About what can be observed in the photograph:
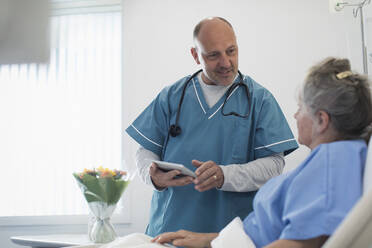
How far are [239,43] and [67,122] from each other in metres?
1.47

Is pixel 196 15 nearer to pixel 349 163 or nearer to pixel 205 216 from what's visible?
pixel 205 216

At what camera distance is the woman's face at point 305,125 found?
1199 millimetres

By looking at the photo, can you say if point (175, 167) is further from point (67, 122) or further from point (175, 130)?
point (67, 122)

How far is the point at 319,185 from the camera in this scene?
95 centimetres

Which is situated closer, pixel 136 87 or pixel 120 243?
pixel 120 243

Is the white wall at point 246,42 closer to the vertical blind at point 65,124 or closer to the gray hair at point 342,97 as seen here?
the vertical blind at point 65,124

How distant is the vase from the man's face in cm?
100

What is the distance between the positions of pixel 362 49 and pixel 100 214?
1.78 metres

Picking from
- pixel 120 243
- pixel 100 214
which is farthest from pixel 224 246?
pixel 100 214

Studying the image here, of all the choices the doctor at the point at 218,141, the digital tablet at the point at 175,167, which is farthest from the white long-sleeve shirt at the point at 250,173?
the digital tablet at the point at 175,167

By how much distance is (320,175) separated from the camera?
0.96 meters

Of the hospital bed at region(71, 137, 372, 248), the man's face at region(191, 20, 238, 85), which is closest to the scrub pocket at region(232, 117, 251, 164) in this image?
the man's face at region(191, 20, 238, 85)

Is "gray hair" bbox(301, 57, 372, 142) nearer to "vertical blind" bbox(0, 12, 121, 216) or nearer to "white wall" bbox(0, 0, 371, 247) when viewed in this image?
"white wall" bbox(0, 0, 371, 247)

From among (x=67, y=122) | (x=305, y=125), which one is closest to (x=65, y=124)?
(x=67, y=122)
